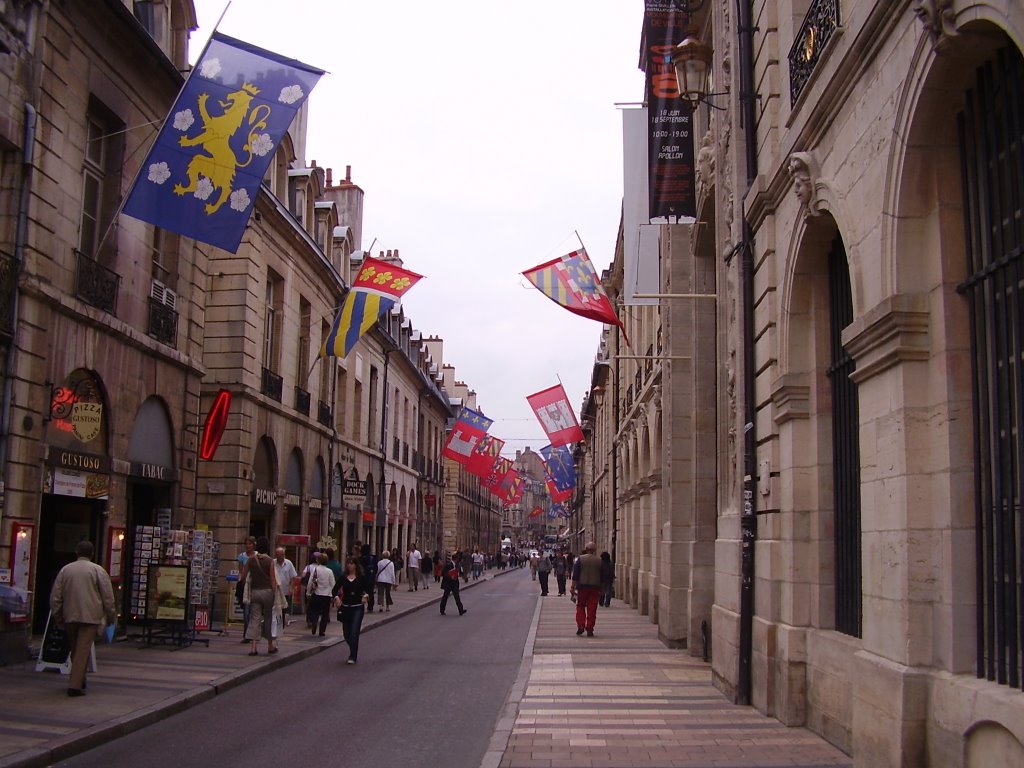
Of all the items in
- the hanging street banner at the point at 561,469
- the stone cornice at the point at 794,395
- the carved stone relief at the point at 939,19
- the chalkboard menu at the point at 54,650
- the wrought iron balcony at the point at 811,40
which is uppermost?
the wrought iron balcony at the point at 811,40

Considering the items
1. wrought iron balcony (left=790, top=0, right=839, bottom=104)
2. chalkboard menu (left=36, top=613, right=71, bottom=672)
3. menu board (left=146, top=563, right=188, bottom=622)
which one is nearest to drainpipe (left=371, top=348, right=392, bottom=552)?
menu board (left=146, top=563, right=188, bottom=622)

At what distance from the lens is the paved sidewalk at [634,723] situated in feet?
27.4

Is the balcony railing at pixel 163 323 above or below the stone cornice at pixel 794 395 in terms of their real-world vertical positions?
above

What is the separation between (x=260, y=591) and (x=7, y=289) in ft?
18.2

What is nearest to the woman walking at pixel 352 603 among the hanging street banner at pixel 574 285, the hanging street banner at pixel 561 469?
the hanging street banner at pixel 574 285

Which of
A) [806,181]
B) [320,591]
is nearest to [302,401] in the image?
[320,591]

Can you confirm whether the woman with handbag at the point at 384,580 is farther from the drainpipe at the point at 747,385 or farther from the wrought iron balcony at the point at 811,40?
the wrought iron balcony at the point at 811,40

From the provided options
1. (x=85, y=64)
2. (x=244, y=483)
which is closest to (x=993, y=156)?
(x=85, y=64)

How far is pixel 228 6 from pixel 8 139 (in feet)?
10.7

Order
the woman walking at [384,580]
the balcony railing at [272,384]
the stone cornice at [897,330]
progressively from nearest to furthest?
the stone cornice at [897,330]
the balcony railing at [272,384]
the woman walking at [384,580]

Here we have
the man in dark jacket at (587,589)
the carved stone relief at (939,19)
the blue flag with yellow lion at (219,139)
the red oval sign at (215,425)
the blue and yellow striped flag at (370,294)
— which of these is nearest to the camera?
the carved stone relief at (939,19)

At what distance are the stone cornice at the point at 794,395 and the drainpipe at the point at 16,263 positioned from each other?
9174 millimetres

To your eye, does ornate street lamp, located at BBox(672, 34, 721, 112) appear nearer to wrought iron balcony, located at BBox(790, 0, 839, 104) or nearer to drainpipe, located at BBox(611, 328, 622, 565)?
wrought iron balcony, located at BBox(790, 0, 839, 104)

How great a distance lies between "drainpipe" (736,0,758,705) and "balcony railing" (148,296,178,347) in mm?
10386
